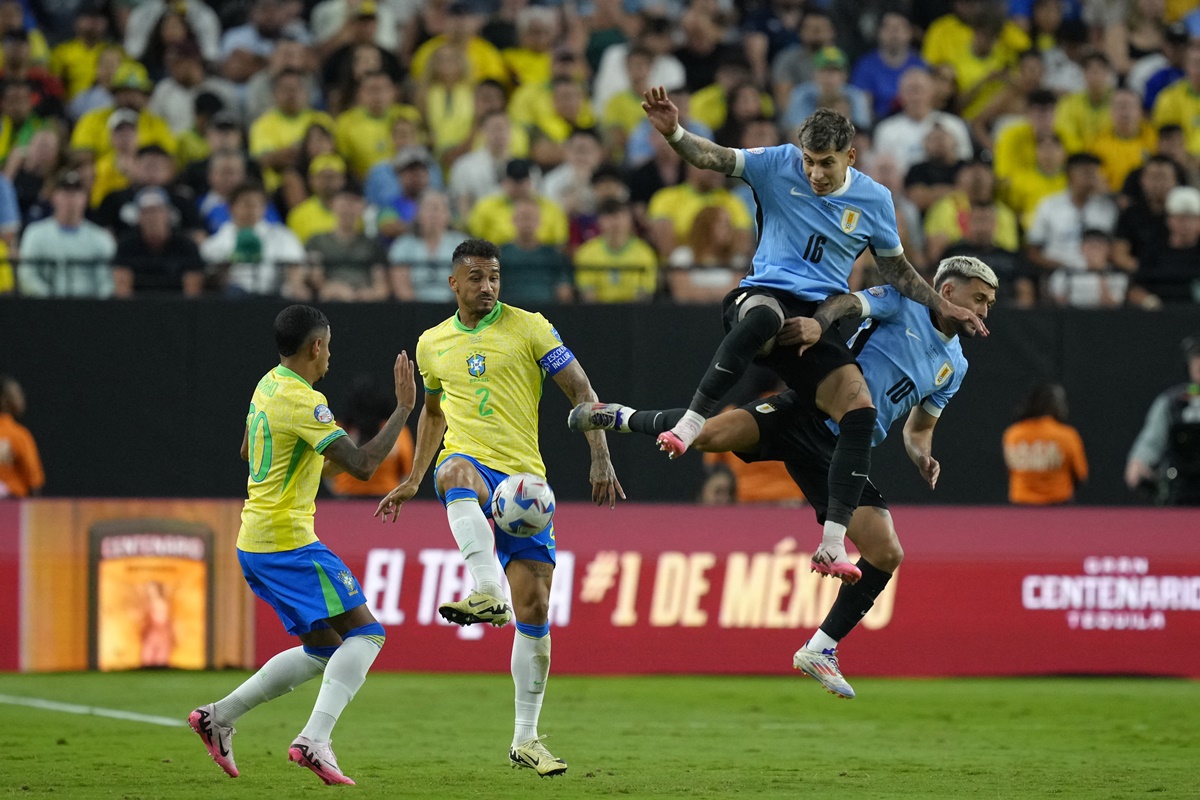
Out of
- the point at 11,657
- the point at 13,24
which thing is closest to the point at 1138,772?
the point at 11,657

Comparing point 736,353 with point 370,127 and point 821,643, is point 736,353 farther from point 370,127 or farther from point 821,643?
point 370,127

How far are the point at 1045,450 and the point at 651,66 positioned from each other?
19.7ft

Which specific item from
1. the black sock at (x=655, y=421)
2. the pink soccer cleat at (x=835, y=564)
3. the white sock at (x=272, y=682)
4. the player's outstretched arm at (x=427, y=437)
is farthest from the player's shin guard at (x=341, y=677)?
the pink soccer cleat at (x=835, y=564)

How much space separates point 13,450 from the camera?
51.5 feet

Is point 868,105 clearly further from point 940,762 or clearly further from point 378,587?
point 940,762

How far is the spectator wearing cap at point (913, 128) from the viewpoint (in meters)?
18.2

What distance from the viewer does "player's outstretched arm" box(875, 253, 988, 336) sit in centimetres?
967

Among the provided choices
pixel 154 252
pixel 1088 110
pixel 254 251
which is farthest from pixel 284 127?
pixel 1088 110

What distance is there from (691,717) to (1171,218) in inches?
293

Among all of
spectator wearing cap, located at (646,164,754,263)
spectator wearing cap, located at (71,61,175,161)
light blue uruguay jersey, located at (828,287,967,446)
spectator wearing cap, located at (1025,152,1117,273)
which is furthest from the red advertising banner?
spectator wearing cap, located at (71,61,175,161)

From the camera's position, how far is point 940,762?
34.9 ft

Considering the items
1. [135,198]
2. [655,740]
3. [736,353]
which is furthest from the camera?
[135,198]

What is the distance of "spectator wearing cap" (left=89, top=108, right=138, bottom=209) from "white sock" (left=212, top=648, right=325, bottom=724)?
→ 9.37 meters

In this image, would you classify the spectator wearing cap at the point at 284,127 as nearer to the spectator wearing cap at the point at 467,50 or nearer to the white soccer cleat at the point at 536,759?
the spectator wearing cap at the point at 467,50
